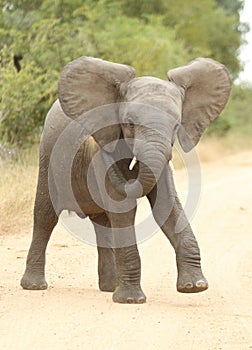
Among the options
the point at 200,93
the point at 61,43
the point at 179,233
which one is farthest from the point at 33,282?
the point at 61,43

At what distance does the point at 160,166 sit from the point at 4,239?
538 cm

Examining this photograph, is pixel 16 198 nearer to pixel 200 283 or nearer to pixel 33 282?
pixel 33 282

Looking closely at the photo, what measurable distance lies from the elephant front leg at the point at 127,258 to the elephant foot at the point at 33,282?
114cm

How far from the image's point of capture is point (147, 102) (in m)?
6.93

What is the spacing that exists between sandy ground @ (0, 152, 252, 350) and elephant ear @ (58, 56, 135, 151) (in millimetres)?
1305

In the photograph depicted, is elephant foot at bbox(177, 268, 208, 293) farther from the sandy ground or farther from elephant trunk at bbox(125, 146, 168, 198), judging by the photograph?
elephant trunk at bbox(125, 146, 168, 198)

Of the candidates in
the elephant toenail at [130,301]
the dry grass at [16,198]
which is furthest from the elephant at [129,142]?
the dry grass at [16,198]

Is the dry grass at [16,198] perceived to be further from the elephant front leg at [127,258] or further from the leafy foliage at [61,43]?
the elephant front leg at [127,258]

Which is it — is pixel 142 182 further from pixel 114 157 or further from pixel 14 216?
pixel 14 216

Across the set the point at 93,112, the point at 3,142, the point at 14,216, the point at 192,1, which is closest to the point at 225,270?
the point at 93,112

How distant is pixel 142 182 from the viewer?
6707 mm

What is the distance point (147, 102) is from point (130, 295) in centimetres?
150

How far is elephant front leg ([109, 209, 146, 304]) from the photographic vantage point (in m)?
7.46

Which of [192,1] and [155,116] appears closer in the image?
[155,116]
